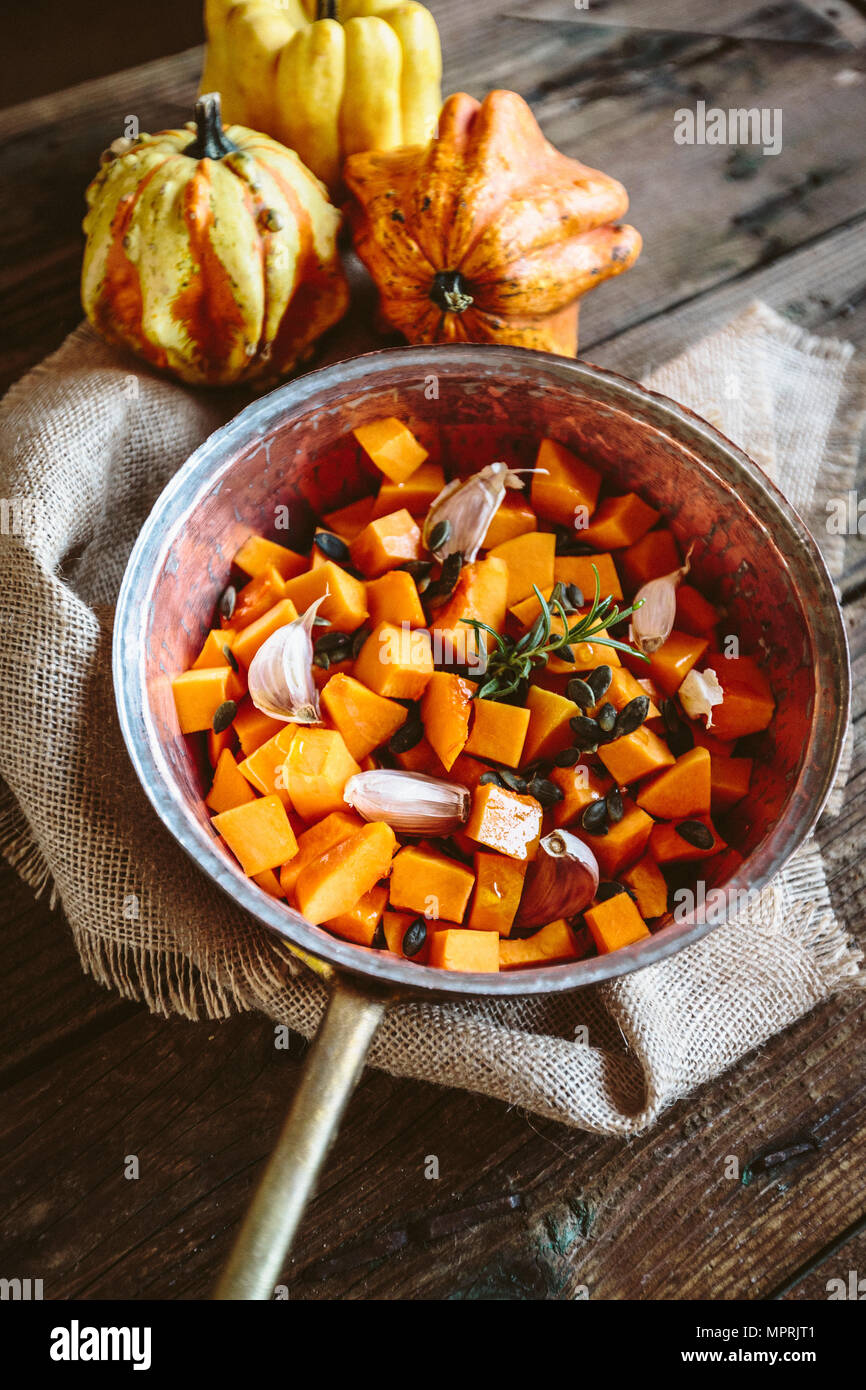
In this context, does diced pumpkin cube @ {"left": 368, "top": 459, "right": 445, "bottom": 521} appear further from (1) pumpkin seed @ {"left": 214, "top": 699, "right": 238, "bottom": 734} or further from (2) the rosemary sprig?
(1) pumpkin seed @ {"left": 214, "top": 699, "right": 238, "bottom": 734}

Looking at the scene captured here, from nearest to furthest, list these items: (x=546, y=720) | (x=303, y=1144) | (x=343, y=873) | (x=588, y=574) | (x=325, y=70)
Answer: (x=303, y=1144) < (x=343, y=873) < (x=546, y=720) < (x=588, y=574) < (x=325, y=70)

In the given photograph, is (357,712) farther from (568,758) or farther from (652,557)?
(652,557)

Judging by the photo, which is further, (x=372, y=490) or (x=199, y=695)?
(x=372, y=490)

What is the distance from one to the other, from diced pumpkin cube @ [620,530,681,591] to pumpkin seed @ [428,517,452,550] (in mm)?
258

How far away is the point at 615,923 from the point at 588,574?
0.48 m

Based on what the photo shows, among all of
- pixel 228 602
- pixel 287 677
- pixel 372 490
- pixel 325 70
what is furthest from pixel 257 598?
pixel 325 70

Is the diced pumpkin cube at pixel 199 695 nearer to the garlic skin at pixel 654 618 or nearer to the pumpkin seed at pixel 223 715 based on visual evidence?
the pumpkin seed at pixel 223 715

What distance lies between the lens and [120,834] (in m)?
1.32

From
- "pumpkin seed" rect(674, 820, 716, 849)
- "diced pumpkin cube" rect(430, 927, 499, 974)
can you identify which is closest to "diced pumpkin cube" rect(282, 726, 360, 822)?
"diced pumpkin cube" rect(430, 927, 499, 974)

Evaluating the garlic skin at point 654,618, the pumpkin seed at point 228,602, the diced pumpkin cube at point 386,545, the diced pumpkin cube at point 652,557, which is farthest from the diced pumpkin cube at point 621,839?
the pumpkin seed at point 228,602

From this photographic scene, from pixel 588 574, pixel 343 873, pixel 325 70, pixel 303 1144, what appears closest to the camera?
pixel 303 1144

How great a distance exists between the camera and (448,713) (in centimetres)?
124

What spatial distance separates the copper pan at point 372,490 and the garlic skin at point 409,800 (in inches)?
7.5

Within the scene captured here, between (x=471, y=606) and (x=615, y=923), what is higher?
(x=471, y=606)
